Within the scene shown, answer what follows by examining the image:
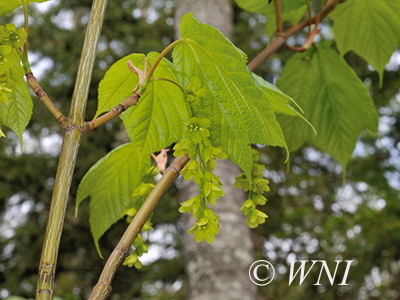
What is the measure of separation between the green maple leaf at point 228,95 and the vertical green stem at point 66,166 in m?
0.07

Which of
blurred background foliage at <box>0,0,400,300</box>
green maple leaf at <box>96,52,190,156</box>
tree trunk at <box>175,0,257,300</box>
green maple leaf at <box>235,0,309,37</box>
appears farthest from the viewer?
blurred background foliage at <box>0,0,400,300</box>

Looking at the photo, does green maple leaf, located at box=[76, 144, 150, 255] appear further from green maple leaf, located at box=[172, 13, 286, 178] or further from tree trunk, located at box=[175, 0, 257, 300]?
tree trunk, located at box=[175, 0, 257, 300]

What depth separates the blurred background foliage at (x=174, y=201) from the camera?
8.93 ft

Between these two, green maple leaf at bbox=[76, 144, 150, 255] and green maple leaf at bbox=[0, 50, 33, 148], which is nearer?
green maple leaf at bbox=[0, 50, 33, 148]

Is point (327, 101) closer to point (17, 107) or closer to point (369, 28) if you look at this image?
point (369, 28)

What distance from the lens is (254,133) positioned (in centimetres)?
23

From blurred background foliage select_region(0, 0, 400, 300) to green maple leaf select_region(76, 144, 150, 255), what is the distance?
2.32 m

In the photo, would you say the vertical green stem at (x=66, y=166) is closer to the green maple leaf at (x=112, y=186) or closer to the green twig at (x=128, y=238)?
the green twig at (x=128, y=238)

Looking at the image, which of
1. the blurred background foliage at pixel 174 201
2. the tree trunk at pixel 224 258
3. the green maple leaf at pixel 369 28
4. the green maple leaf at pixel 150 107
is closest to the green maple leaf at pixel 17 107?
the green maple leaf at pixel 150 107

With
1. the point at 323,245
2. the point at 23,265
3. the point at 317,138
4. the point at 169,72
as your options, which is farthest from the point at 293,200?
the point at 169,72

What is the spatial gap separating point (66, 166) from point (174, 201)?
9.29 feet

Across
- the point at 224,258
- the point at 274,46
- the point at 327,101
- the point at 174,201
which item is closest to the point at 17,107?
the point at 274,46

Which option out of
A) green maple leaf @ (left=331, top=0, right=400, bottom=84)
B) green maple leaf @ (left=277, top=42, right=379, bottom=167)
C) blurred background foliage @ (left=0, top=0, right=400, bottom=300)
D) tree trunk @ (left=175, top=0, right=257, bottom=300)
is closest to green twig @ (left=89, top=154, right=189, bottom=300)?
green maple leaf @ (left=277, top=42, right=379, bottom=167)

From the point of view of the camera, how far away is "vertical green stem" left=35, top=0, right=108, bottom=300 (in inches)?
6.9
